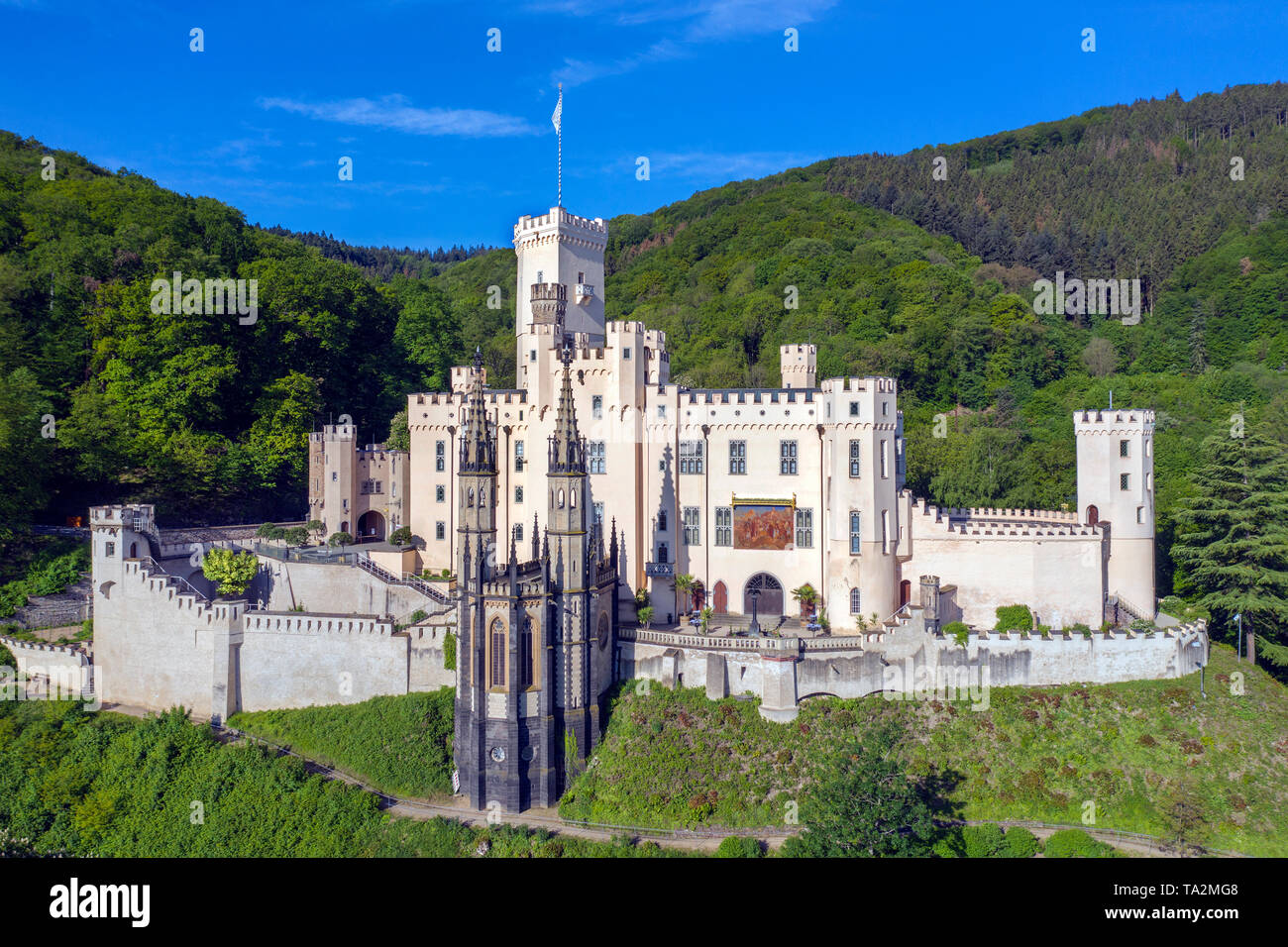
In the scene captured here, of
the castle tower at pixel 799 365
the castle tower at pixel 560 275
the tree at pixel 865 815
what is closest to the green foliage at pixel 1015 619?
the tree at pixel 865 815

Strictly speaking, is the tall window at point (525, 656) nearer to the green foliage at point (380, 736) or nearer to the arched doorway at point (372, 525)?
the green foliage at point (380, 736)

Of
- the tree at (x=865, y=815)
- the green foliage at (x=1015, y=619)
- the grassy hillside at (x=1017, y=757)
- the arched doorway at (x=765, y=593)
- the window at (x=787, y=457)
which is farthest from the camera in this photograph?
the arched doorway at (x=765, y=593)

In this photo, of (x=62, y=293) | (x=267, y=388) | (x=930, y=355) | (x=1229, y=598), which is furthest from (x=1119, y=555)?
(x=62, y=293)

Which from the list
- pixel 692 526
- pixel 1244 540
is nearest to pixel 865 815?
pixel 692 526

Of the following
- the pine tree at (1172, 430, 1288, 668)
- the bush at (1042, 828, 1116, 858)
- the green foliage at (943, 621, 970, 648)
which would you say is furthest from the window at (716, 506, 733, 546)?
the pine tree at (1172, 430, 1288, 668)
